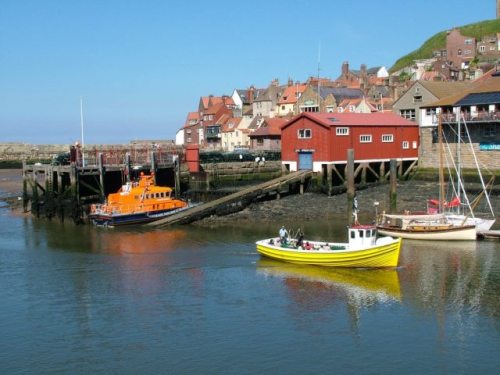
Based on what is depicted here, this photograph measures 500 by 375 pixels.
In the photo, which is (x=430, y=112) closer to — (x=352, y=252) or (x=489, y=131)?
(x=489, y=131)

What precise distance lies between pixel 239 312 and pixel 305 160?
3110 cm

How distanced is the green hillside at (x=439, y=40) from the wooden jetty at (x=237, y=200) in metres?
87.6

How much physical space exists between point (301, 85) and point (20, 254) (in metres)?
76.6

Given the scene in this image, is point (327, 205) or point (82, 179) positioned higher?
point (82, 179)

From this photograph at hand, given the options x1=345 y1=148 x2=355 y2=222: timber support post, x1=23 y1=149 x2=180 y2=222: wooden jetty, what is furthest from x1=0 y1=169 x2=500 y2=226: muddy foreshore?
x1=23 y1=149 x2=180 y2=222: wooden jetty

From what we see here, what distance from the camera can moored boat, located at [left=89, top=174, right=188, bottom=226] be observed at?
145 feet

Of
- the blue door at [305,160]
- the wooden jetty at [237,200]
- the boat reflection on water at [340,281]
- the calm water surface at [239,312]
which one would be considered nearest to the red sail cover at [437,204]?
the calm water surface at [239,312]

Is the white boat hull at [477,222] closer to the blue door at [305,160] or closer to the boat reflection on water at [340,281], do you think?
the boat reflection on water at [340,281]

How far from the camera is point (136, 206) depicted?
4503 centimetres

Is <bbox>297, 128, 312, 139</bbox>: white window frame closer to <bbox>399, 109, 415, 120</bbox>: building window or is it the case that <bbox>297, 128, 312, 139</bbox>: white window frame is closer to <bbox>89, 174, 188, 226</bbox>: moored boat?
<bbox>89, 174, 188, 226</bbox>: moored boat

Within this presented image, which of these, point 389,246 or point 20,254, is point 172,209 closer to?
point 20,254

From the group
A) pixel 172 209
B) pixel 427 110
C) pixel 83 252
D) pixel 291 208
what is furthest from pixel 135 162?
pixel 427 110

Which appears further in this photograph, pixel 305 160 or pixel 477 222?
pixel 305 160

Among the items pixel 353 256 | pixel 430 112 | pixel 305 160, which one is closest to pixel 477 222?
pixel 353 256
